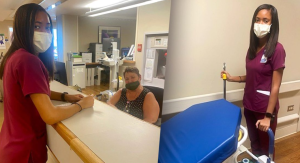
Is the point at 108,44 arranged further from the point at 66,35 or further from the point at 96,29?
the point at 66,35

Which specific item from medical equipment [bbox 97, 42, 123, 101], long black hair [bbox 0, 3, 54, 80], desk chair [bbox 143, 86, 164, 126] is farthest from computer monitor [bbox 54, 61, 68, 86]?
desk chair [bbox 143, 86, 164, 126]

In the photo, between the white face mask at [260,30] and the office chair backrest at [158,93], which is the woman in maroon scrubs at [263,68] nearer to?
the white face mask at [260,30]

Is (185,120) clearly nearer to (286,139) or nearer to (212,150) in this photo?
(212,150)

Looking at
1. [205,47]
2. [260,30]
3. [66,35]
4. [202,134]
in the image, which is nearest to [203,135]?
[202,134]

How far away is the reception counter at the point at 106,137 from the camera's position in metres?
0.87

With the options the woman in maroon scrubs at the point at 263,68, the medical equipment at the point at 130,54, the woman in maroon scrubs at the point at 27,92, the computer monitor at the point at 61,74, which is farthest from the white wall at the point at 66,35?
the woman in maroon scrubs at the point at 263,68

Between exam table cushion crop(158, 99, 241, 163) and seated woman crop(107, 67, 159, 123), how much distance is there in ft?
0.27

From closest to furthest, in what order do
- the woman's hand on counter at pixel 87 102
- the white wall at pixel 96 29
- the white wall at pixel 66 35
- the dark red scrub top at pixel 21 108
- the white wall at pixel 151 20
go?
1. the white wall at pixel 151 20
2. the white wall at pixel 96 29
3. the dark red scrub top at pixel 21 108
4. the woman's hand on counter at pixel 87 102
5. the white wall at pixel 66 35

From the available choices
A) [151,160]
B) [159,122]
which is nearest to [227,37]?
[159,122]

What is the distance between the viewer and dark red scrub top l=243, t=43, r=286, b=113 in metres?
0.91

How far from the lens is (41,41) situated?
116cm

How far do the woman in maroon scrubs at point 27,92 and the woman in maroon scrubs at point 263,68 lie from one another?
924 millimetres

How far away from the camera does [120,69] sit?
0.90 metres

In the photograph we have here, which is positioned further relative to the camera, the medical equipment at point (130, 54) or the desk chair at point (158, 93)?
the medical equipment at point (130, 54)
